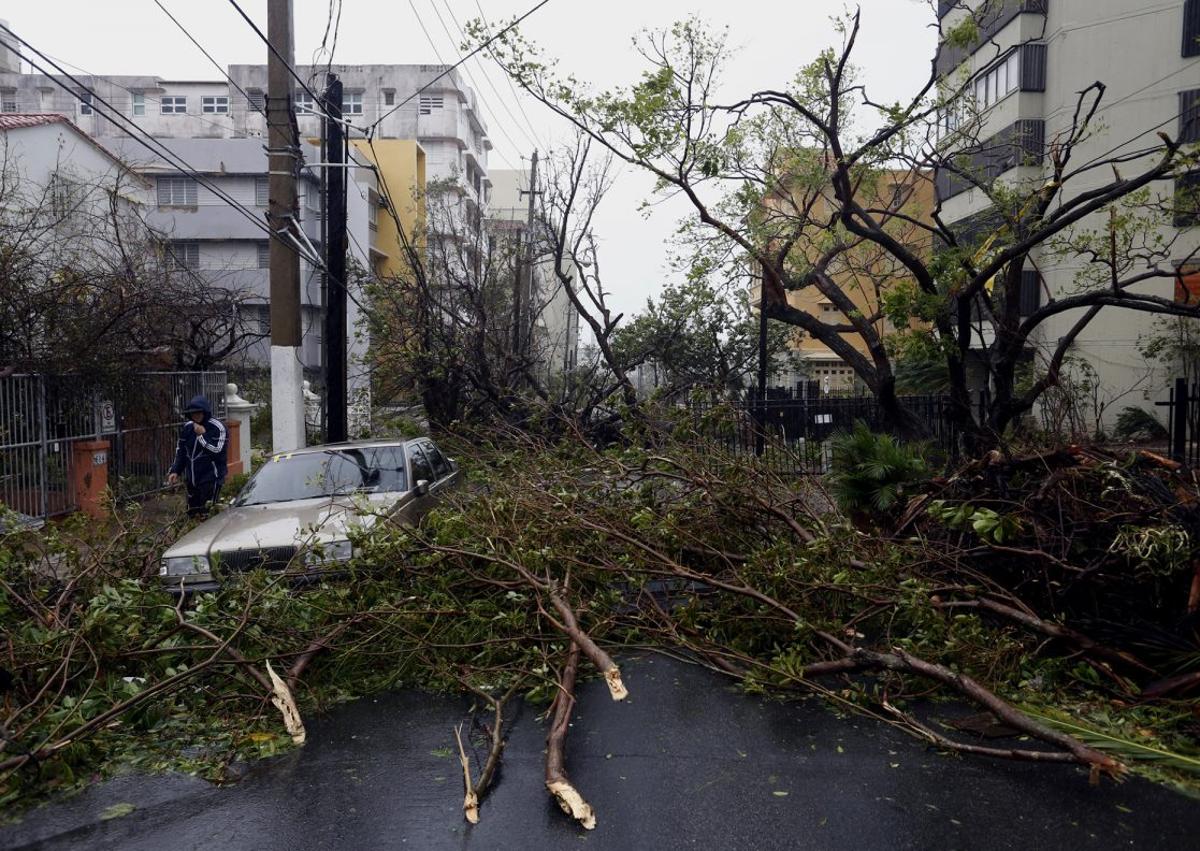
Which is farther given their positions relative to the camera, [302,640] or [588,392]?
[588,392]

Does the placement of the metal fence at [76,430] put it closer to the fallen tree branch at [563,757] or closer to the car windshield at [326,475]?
the car windshield at [326,475]

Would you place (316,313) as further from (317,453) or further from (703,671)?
(703,671)

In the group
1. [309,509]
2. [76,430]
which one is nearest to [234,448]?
[76,430]

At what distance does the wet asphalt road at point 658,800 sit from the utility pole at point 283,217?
9359mm

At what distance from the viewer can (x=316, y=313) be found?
44906mm

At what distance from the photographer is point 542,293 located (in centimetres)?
2884

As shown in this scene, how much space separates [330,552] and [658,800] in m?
3.98

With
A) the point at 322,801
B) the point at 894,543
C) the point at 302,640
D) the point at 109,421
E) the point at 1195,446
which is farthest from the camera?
the point at 109,421

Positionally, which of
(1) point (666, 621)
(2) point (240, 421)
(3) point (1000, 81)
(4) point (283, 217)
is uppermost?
(3) point (1000, 81)

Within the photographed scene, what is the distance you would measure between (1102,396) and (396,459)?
20.8 m

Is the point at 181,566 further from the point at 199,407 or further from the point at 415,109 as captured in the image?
the point at 415,109

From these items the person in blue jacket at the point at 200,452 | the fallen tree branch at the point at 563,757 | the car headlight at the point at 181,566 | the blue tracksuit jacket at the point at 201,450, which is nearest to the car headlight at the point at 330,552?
the car headlight at the point at 181,566

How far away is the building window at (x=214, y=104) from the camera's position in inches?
2442

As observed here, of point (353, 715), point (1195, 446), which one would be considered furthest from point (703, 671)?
point (1195, 446)
